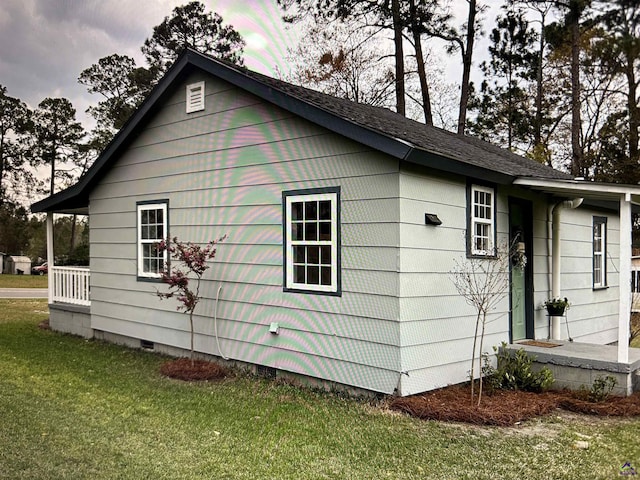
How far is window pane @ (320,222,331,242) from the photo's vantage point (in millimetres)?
7002

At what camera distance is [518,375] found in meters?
7.04

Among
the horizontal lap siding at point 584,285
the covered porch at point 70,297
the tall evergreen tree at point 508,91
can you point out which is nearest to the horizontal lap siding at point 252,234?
the covered porch at point 70,297

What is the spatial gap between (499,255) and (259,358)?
11.6ft

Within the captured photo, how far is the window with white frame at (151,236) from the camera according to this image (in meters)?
9.55

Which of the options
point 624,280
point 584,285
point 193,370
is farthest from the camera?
point 584,285

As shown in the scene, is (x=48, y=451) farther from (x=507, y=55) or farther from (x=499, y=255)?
(x=507, y=55)

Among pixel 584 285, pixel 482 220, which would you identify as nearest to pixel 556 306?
pixel 584 285

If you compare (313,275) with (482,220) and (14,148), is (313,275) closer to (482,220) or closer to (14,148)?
(482,220)

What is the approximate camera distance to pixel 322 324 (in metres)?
6.95

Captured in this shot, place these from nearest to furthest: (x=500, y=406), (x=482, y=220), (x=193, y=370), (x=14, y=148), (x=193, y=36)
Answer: (x=500, y=406), (x=482, y=220), (x=193, y=370), (x=193, y=36), (x=14, y=148)

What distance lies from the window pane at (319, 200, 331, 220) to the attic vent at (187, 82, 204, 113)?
3.02 m

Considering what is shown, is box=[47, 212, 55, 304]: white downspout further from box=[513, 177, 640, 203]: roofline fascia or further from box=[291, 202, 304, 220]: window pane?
box=[513, 177, 640, 203]: roofline fascia

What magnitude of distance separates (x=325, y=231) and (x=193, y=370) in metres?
2.73

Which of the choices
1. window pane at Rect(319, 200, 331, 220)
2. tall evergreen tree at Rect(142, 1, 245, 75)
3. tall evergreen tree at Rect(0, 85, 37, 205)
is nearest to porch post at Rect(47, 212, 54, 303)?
window pane at Rect(319, 200, 331, 220)
